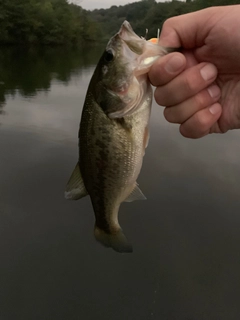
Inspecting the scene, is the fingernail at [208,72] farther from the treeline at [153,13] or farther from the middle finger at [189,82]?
the treeline at [153,13]

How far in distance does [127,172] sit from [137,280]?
392 centimetres

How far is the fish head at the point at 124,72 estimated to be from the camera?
1727 millimetres

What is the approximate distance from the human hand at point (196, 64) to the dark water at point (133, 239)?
3.87 m

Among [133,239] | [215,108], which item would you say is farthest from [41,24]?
[215,108]

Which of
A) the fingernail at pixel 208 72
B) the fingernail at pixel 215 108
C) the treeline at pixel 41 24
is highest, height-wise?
the fingernail at pixel 208 72

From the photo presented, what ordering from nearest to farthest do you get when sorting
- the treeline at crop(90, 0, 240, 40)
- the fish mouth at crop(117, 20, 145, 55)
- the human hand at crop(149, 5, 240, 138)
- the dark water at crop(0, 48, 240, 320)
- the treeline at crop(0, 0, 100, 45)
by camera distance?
the fish mouth at crop(117, 20, 145, 55) → the human hand at crop(149, 5, 240, 138) → the dark water at crop(0, 48, 240, 320) → the treeline at crop(90, 0, 240, 40) → the treeline at crop(0, 0, 100, 45)

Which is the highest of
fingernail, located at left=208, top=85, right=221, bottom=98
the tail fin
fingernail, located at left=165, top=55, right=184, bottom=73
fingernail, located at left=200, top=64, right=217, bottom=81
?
fingernail, located at left=165, top=55, right=184, bottom=73

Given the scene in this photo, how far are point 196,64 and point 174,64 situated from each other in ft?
1.15

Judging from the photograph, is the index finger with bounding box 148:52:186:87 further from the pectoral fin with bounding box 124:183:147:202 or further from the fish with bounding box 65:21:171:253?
the pectoral fin with bounding box 124:183:147:202

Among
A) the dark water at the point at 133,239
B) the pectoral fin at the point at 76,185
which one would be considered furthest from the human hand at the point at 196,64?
the dark water at the point at 133,239

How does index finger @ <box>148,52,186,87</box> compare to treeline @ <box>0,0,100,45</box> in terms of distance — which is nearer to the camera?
index finger @ <box>148,52,186,87</box>

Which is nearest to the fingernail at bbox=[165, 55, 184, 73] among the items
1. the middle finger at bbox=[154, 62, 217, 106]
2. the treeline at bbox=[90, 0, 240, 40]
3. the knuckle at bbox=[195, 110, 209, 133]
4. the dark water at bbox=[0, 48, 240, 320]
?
the middle finger at bbox=[154, 62, 217, 106]

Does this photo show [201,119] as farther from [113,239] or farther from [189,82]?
[113,239]

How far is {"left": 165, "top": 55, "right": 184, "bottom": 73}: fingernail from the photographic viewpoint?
5.71ft
